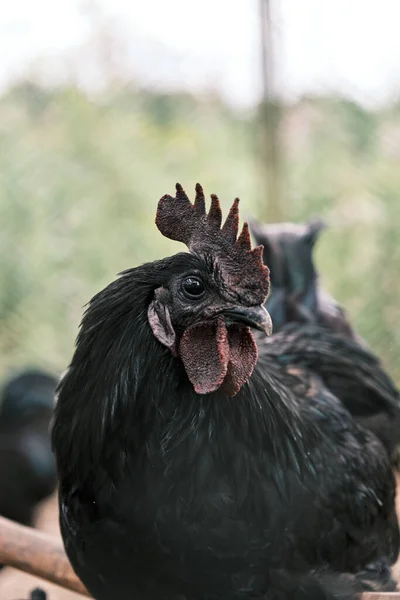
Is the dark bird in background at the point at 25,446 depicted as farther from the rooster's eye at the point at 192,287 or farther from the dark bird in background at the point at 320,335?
the rooster's eye at the point at 192,287

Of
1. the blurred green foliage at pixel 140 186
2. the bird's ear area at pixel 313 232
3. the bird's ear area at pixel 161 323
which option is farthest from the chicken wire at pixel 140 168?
the bird's ear area at pixel 161 323

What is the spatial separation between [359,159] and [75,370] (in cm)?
417

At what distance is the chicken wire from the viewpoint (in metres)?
5.36

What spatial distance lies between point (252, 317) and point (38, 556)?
1.36 meters

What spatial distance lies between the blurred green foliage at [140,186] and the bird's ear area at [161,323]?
344cm

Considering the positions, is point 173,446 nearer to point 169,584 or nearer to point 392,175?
point 169,584

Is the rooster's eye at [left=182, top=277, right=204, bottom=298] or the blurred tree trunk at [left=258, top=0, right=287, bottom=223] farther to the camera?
the blurred tree trunk at [left=258, top=0, right=287, bottom=223]

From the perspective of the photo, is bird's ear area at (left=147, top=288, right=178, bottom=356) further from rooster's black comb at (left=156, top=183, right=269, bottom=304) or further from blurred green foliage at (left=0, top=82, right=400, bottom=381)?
blurred green foliage at (left=0, top=82, right=400, bottom=381)

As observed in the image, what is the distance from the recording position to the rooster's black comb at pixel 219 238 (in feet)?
5.73

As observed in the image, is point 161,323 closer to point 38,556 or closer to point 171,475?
point 171,475

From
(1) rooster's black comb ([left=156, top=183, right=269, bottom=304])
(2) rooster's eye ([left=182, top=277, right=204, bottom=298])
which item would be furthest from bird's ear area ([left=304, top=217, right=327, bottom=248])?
(2) rooster's eye ([left=182, top=277, right=204, bottom=298])

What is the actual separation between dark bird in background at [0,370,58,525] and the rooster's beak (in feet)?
9.26

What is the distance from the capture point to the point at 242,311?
5.68 feet

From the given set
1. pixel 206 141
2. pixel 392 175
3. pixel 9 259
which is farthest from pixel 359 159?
pixel 9 259
